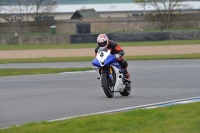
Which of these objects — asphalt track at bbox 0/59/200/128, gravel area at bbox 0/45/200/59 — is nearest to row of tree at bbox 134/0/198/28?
gravel area at bbox 0/45/200/59

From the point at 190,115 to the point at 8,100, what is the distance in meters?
5.16

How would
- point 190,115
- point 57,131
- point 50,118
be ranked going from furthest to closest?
point 50,118
point 190,115
point 57,131

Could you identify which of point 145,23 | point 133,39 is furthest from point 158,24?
point 133,39

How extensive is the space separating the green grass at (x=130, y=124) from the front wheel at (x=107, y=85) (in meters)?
2.79

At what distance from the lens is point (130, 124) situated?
8.30 meters

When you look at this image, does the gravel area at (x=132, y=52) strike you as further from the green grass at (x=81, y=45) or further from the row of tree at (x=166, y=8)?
the row of tree at (x=166, y=8)

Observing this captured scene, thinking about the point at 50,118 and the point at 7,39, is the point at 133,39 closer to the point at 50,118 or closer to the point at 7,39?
the point at 7,39

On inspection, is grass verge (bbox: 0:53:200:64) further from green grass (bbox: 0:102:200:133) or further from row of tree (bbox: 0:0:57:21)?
row of tree (bbox: 0:0:57:21)

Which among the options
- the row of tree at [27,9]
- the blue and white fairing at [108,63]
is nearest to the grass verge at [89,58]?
the blue and white fairing at [108,63]

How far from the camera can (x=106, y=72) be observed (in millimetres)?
12359

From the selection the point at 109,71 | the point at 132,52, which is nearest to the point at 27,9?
the point at 132,52

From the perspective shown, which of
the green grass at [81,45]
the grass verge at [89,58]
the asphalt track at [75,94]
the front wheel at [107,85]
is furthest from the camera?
the green grass at [81,45]

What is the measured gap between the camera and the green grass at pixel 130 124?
786cm

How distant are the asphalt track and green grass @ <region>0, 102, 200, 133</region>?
98cm
